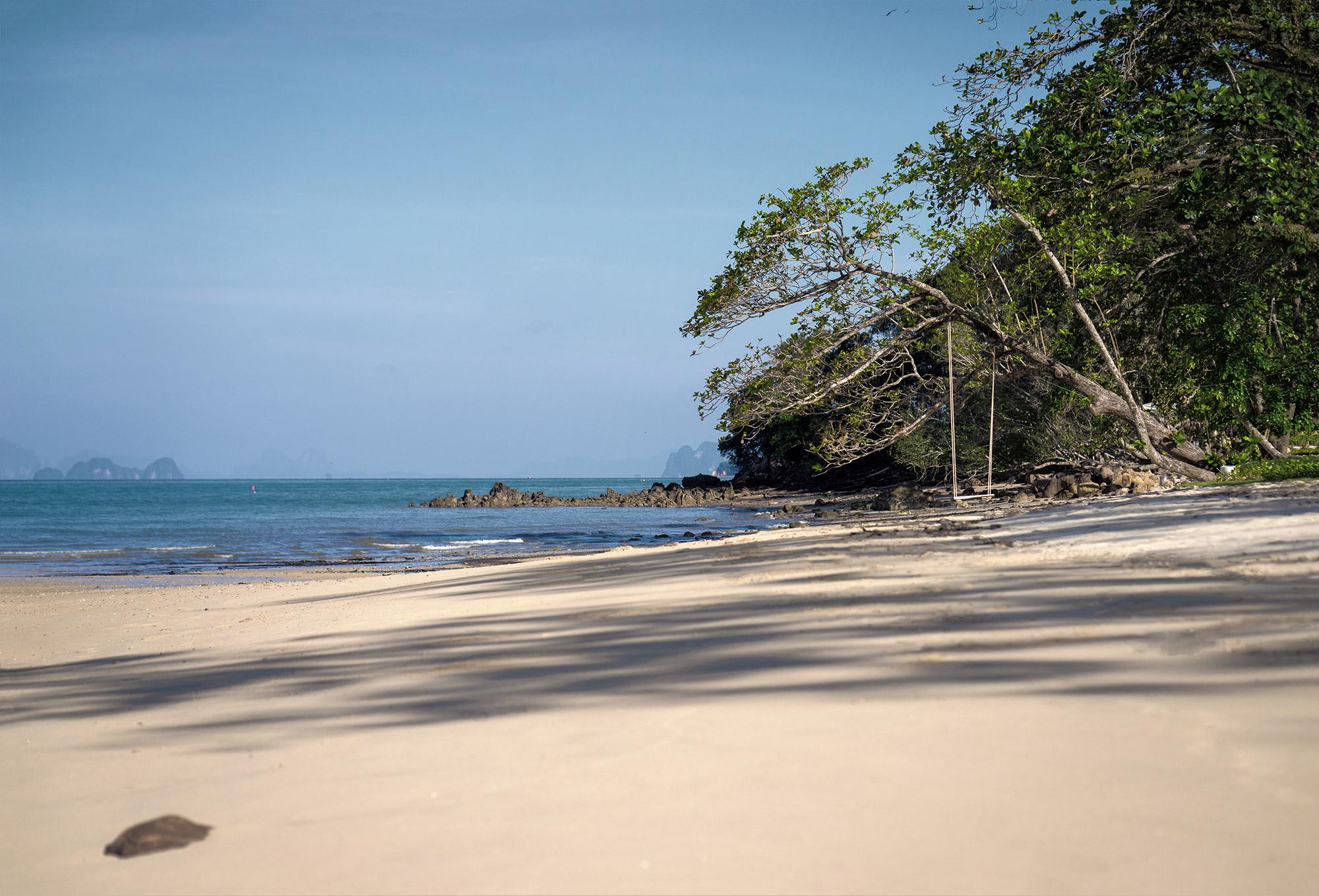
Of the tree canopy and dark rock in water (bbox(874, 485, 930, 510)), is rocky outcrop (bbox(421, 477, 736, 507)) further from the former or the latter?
the tree canopy

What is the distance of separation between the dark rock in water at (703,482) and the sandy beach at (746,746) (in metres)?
54.9

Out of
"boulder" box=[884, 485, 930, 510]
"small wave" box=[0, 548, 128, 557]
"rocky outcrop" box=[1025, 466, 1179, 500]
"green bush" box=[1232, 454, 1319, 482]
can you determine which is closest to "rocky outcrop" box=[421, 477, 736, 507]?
"boulder" box=[884, 485, 930, 510]

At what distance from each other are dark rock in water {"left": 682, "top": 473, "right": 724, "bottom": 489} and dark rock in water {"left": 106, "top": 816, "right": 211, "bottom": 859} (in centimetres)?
5726

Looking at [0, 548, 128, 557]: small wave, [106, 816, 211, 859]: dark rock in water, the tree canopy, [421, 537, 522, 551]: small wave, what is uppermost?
the tree canopy

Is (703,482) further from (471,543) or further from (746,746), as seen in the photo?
(746,746)

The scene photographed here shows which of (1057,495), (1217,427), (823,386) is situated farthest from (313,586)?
(1217,427)

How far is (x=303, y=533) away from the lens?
30.1m

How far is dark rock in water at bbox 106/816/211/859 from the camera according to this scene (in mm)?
2627

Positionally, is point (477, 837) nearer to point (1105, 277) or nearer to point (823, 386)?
point (823, 386)

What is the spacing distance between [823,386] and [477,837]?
543 inches

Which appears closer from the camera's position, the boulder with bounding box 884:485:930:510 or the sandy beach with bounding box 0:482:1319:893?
the sandy beach with bounding box 0:482:1319:893

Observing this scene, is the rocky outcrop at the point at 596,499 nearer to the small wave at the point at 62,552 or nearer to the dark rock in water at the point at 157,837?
the small wave at the point at 62,552

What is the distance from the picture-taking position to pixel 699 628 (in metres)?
4.90

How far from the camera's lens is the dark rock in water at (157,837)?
2.63 metres
